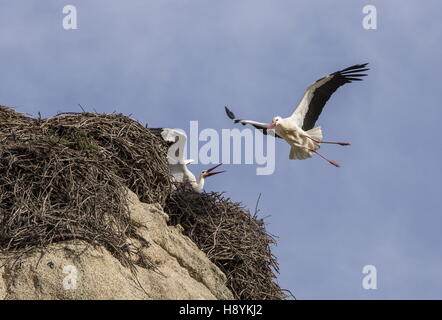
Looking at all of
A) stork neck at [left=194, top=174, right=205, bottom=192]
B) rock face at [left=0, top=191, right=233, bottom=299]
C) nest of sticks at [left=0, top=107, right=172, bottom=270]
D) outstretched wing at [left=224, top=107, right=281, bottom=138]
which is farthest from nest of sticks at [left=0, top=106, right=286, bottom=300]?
outstretched wing at [left=224, top=107, right=281, bottom=138]

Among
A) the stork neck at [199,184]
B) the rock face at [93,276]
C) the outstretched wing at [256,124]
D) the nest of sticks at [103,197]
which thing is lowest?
the rock face at [93,276]

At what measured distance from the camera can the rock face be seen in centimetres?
804

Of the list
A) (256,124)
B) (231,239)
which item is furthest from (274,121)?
(231,239)

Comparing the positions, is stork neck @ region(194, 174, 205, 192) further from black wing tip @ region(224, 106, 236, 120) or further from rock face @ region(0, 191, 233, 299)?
rock face @ region(0, 191, 233, 299)

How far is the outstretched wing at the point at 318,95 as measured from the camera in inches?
508

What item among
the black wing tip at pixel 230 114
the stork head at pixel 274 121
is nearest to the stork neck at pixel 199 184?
the black wing tip at pixel 230 114

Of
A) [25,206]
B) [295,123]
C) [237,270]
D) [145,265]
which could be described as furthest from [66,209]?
[295,123]

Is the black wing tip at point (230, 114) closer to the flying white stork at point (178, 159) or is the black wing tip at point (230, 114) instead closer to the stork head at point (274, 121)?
the stork head at point (274, 121)

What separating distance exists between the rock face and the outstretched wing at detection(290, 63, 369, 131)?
4434mm

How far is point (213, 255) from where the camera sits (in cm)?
1030

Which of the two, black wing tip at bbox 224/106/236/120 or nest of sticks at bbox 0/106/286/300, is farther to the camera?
black wing tip at bbox 224/106/236/120

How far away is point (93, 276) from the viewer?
8164 mm
